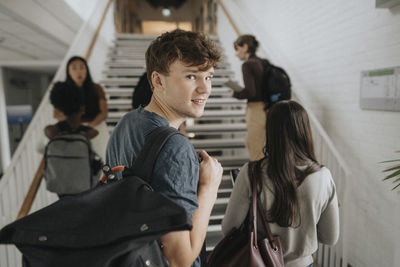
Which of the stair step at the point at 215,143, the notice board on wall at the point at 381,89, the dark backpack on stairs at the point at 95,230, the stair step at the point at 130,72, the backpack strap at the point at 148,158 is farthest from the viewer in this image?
the stair step at the point at 130,72

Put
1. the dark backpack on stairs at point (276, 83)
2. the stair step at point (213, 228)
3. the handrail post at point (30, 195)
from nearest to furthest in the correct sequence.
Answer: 1. the handrail post at point (30, 195)
2. the dark backpack on stairs at point (276, 83)
3. the stair step at point (213, 228)

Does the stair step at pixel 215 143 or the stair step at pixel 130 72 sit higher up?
the stair step at pixel 130 72

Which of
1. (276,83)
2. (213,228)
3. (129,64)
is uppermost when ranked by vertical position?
(129,64)

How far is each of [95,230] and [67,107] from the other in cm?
174

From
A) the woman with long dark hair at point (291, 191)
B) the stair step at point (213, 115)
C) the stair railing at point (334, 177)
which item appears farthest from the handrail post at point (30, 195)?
the stair railing at point (334, 177)

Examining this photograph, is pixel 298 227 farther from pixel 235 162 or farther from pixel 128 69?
pixel 128 69

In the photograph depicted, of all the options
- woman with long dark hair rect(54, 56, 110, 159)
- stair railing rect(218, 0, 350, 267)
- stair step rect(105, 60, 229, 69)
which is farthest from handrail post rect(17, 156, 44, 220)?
stair step rect(105, 60, 229, 69)

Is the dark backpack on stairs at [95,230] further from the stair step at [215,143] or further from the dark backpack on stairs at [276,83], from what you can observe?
the stair step at [215,143]

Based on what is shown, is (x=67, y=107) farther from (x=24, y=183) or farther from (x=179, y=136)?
(x=179, y=136)

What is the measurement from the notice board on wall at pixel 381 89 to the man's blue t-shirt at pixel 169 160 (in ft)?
6.90

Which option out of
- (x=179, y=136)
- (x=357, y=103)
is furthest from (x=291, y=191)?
(x=357, y=103)

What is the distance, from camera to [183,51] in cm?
76

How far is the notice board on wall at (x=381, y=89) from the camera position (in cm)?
211

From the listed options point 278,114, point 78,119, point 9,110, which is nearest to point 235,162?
point 78,119
